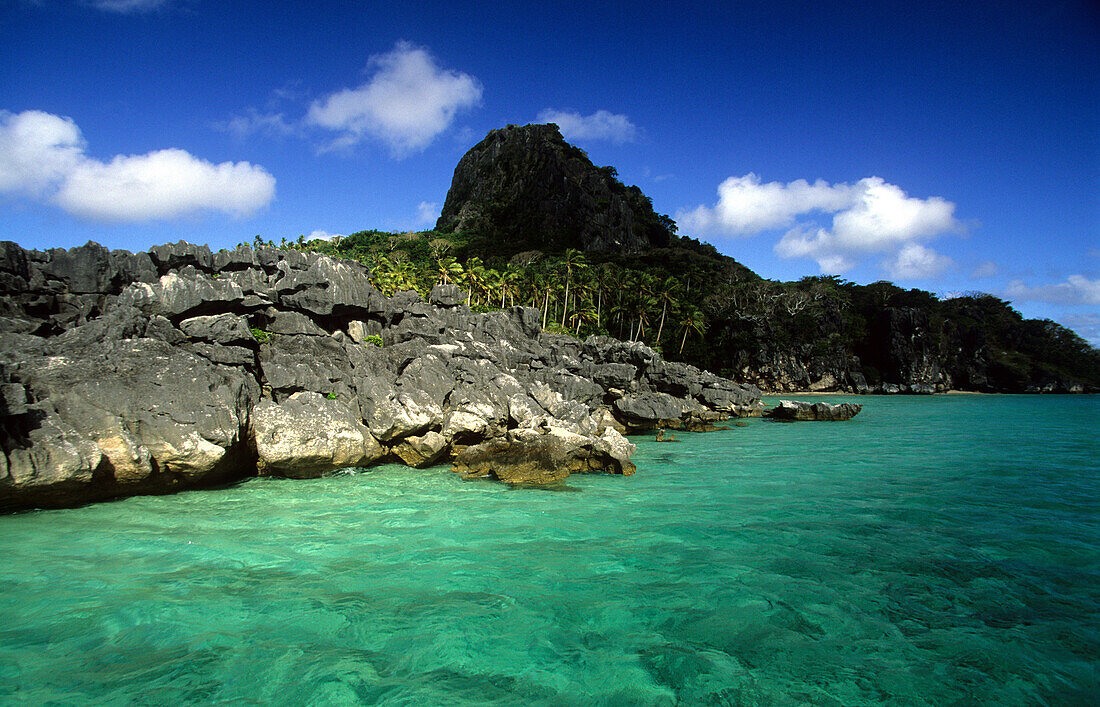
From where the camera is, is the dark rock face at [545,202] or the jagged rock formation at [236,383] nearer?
the jagged rock formation at [236,383]

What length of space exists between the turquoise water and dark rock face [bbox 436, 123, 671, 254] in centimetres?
8405

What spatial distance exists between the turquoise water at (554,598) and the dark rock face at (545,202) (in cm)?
8405

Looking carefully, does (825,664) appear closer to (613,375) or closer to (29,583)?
(29,583)

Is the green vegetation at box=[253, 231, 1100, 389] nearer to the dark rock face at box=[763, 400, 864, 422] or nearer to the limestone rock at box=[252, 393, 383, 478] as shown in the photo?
the dark rock face at box=[763, 400, 864, 422]

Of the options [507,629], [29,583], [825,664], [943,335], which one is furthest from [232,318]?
[943,335]

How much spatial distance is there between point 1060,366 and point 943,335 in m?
17.5

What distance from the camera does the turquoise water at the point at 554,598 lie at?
15.4ft

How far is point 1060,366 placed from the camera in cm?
6906

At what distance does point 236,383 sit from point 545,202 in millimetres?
93399

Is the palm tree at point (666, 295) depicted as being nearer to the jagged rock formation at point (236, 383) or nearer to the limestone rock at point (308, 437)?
the jagged rock formation at point (236, 383)

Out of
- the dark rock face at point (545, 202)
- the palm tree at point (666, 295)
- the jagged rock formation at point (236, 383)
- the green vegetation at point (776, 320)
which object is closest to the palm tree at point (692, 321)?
the green vegetation at point (776, 320)

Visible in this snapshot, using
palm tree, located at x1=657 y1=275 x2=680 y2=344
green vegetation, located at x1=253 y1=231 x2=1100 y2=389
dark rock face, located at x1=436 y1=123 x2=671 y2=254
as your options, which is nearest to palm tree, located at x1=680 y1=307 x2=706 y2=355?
green vegetation, located at x1=253 y1=231 x2=1100 y2=389

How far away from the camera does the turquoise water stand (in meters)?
4.71

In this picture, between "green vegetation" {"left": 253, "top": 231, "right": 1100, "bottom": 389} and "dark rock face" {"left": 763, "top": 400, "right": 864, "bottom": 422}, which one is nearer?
"dark rock face" {"left": 763, "top": 400, "right": 864, "bottom": 422}
